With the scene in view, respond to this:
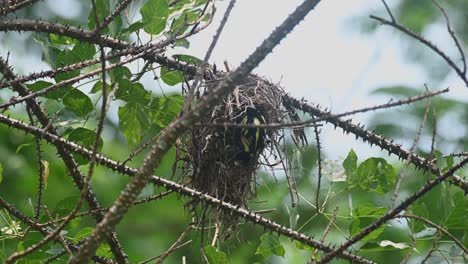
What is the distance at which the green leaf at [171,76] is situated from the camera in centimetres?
223

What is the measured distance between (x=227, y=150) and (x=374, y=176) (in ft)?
1.49

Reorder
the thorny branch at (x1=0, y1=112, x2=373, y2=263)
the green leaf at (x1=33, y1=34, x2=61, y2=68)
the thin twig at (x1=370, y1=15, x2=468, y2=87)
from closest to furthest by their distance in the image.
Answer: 1. the thin twig at (x1=370, y1=15, x2=468, y2=87)
2. the thorny branch at (x1=0, y1=112, x2=373, y2=263)
3. the green leaf at (x1=33, y1=34, x2=61, y2=68)

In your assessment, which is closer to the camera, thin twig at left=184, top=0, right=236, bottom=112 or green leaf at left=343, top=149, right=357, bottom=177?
thin twig at left=184, top=0, right=236, bottom=112

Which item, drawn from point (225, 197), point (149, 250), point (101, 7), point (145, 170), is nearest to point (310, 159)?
point (149, 250)

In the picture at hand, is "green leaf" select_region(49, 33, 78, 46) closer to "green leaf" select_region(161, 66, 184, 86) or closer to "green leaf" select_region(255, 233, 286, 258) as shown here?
"green leaf" select_region(161, 66, 184, 86)

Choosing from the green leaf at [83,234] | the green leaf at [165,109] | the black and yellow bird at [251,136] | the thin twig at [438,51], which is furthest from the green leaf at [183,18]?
the thin twig at [438,51]

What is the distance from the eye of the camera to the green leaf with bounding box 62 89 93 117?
2035mm

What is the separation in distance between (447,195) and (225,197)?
0.72 metres

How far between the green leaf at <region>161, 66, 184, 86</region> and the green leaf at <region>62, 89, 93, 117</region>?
259 millimetres

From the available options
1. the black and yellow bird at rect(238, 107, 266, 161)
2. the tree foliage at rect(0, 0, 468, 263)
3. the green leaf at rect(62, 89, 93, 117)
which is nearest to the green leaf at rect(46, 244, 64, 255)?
the tree foliage at rect(0, 0, 468, 263)

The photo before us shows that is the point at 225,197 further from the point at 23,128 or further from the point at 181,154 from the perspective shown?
the point at 23,128

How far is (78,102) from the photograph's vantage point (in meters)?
2.05

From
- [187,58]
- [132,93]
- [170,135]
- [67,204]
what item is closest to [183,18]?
[187,58]

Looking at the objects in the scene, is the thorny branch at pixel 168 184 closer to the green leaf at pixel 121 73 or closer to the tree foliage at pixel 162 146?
the tree foliage at pixel 162 146
